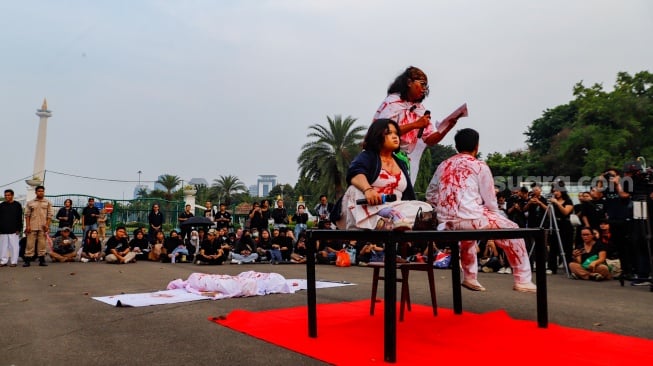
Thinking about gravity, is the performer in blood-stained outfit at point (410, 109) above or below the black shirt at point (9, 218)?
above

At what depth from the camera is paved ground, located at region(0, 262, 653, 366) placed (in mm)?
3184

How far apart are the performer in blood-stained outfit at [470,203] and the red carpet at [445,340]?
45 centimetres

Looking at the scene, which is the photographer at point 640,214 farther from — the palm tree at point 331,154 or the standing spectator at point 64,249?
the palm tree at point 331,154

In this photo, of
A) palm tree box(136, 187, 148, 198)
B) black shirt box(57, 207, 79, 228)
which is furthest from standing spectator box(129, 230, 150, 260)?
palm tree box(136, 187, 148, 198)

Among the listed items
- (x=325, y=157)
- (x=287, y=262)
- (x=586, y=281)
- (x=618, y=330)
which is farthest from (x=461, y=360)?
(x=325, y=157)

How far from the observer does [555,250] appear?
31.5 feet

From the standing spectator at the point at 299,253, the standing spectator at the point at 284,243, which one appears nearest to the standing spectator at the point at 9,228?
the standing spectator at the point at 284,243

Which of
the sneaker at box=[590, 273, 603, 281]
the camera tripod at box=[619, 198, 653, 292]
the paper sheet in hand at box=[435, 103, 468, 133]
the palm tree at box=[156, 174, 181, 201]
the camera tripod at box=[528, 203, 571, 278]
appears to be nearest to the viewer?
the paper sheet in hand at box=[435, 103, 468, 133]

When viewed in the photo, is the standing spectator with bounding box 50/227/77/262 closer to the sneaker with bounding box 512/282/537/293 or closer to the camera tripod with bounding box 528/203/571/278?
the camera tripod with bounding box 528/203/571/278

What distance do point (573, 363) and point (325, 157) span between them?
1067 inches

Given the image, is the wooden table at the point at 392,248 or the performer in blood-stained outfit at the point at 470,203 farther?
the performer in blood-stained outfit at the point at 470,203

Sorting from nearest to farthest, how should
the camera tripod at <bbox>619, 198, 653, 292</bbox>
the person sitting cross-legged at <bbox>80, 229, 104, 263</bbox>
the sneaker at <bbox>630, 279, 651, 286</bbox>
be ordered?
the camera tripod at <bbox>619, 198, 653, 292</bbox>
the sneaker at <bbox>630, 279, 651, 286</bbox>
the person sitting cross-legged at <bbox>80, 229, 104, 263</bbox>

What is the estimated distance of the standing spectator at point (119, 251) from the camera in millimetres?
12323

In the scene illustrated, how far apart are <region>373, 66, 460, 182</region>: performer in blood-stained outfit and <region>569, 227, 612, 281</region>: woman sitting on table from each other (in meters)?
5.56
